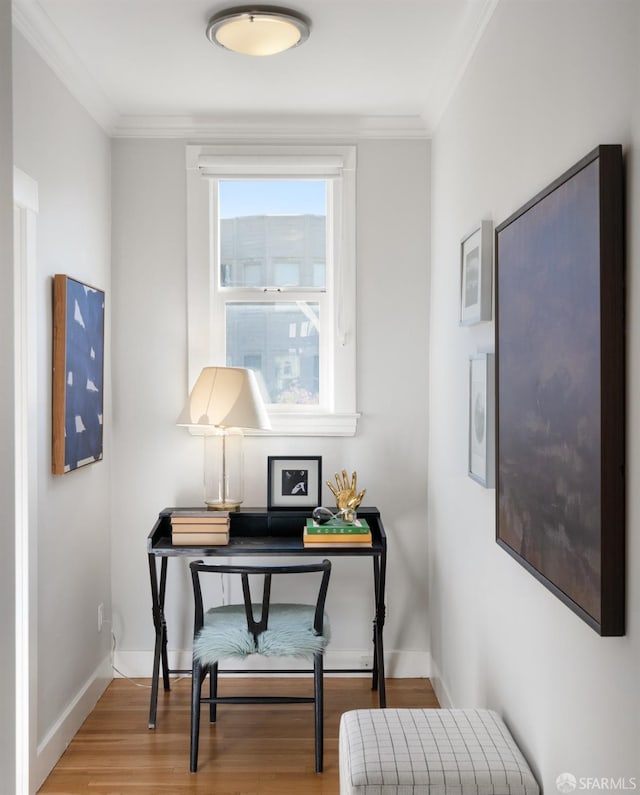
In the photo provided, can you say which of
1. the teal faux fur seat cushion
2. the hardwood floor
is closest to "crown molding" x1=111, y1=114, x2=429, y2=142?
the teal faux fur seat cushion

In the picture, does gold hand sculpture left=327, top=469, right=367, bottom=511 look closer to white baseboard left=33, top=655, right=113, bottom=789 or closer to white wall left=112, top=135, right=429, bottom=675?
white wall left=112, top=135, right=429, bottom=675

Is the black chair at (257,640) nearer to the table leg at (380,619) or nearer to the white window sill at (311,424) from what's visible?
the table leg at (380,619)

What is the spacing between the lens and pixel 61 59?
2865 mm

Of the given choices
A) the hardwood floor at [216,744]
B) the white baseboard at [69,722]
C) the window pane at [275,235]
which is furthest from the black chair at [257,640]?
the window pane at [275,235]

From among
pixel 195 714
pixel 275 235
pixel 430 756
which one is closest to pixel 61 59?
pixel 275 235

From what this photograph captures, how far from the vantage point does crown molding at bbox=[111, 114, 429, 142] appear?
3648mm

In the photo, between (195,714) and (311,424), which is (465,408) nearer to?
(311,424)

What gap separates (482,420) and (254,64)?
1.71m

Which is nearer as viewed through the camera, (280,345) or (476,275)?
(476,275)

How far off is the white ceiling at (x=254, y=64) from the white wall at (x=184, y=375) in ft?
0.63

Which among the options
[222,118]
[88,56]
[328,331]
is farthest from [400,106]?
[88,56]

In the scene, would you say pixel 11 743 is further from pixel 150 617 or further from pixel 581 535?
pixel 150 617

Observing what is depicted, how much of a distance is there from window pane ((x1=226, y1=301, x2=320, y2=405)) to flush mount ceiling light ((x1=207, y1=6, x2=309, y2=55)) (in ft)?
4.30

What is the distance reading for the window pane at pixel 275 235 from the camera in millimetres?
3789
